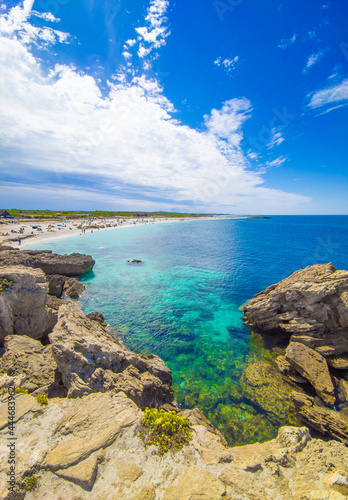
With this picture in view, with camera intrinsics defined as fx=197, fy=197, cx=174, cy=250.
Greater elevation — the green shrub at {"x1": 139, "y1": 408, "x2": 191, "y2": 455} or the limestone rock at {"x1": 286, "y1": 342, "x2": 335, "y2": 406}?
the green shrub at {"x1": 139, "y1": 408, "x2": 191, "y2": 455}

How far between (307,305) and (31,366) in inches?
919

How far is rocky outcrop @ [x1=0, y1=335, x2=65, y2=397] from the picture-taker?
9.83 meters

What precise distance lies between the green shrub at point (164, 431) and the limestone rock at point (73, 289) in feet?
89.0

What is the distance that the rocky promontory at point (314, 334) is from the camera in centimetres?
1341

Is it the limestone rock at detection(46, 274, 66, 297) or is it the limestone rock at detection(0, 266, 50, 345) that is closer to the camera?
the limestone rock at detection(0, 266, 50, 345)

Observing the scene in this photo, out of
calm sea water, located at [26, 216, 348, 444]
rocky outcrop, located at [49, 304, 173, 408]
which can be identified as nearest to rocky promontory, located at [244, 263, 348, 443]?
calm sea water, located at [26, 216, 348, 444]

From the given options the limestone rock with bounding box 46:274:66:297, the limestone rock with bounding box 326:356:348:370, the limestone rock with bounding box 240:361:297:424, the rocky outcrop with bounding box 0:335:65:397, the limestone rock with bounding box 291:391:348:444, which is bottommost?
→ the limestone rock with bounding box 240:361:297:424

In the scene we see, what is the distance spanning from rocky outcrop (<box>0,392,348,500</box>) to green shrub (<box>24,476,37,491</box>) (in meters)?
0.07

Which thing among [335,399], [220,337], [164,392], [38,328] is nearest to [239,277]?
[220,337]

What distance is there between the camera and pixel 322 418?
→ 41.7 ft

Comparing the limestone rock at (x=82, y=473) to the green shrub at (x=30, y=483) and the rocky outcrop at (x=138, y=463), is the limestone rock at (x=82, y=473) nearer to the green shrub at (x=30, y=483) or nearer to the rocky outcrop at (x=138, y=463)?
the rocky outcrop at (x=138, y=463)

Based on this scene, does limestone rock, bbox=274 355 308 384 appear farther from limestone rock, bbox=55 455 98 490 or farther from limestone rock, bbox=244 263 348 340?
limestone rock, bbox=55 455 98 490

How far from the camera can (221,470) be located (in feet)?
20.0

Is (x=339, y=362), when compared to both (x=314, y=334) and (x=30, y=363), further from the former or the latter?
(x=30, y=363)
